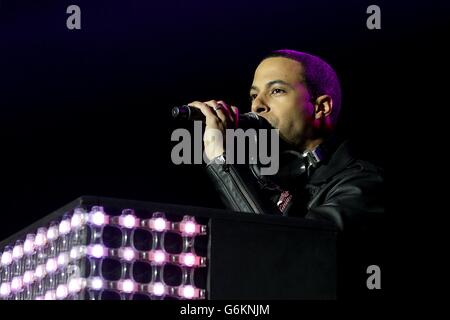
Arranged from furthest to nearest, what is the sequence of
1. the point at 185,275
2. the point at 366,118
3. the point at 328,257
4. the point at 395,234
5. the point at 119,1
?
the point at 119,1, the point at 366,118, the point at 395,234, the point at 328,257, the point at 185,275

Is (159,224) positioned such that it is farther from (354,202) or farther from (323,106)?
(323,106)

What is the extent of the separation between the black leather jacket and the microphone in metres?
0.17

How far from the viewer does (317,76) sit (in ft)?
9.11

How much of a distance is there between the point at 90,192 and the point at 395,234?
123 cm

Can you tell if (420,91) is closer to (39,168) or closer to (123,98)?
(123,98)

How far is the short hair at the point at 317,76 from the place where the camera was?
2752mm

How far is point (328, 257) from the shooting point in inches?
72.7

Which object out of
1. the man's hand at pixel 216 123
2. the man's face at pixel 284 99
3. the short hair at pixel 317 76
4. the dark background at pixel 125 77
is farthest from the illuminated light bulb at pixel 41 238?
the dark background at pixel 125 77

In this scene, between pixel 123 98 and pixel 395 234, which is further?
pixel 123 98

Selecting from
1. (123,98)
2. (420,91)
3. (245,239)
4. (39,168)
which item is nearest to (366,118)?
(420,91)

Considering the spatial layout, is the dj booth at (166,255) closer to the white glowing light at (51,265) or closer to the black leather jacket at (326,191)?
the white glowing light at (51,265)

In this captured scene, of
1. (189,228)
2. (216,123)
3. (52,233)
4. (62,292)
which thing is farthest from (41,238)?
(216,123)

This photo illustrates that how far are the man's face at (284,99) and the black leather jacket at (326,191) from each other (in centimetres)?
13

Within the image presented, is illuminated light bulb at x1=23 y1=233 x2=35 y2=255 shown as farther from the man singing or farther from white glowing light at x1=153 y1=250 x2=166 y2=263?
the man singing
